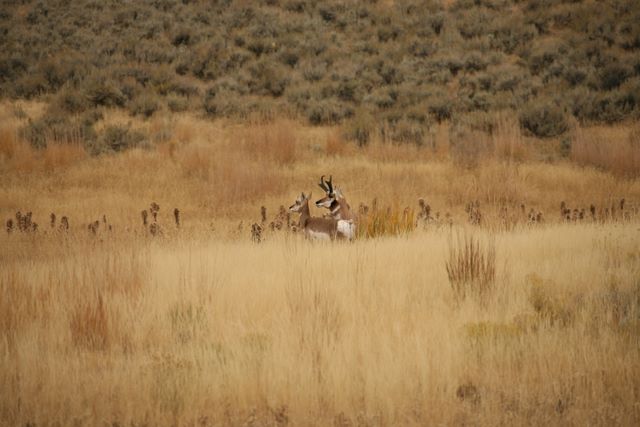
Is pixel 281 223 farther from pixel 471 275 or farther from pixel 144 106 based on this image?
pixel 144 106

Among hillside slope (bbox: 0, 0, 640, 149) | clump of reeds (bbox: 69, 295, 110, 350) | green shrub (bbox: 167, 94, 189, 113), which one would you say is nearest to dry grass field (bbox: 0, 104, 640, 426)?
clump of reeds (bbox: 69, 295, 110, 350)

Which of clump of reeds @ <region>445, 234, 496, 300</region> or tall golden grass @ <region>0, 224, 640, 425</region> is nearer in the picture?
tall golden grass @ <region>0, 224, 640, 425</region>

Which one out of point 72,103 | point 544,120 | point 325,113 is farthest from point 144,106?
point 544,120

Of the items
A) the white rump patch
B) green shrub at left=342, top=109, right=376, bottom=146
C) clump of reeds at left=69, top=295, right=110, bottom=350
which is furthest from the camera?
green shrub at left=342, top=109, right=376, bottom=146

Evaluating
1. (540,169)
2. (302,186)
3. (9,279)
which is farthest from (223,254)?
(540,169)

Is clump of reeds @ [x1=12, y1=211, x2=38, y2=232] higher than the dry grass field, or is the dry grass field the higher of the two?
clump of reeds @ [x1=12, y1=211, x2=38, y2=232]

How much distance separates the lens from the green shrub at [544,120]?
16.2 metres

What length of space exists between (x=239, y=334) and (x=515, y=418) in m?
2.24

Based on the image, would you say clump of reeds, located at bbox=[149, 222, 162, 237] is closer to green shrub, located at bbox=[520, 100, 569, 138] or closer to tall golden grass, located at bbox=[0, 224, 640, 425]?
tall golden grass, located at bbox=[0, 224, 640, 425]

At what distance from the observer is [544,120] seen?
54.1 feet

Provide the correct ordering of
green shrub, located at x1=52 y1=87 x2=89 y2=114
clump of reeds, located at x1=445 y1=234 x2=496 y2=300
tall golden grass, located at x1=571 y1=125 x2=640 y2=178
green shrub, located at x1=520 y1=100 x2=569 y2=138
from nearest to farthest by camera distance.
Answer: clump of reeds, located at x1=445 y1=234 x2=496 y2=300
tall golden grass, located at x1=571 y1=125 x2=640 y2=178
green shrub, located at x1=520 y1=100 x2=569 y2=138
green shrub, located at x1=52 y1=87 x2=89 y2=114

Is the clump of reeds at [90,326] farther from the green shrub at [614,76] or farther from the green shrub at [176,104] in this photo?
the green shrub at [614,76]

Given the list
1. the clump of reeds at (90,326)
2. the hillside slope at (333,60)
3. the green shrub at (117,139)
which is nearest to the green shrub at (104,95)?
the hillside slope at (333,60)

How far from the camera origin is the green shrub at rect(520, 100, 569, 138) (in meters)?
16.2
